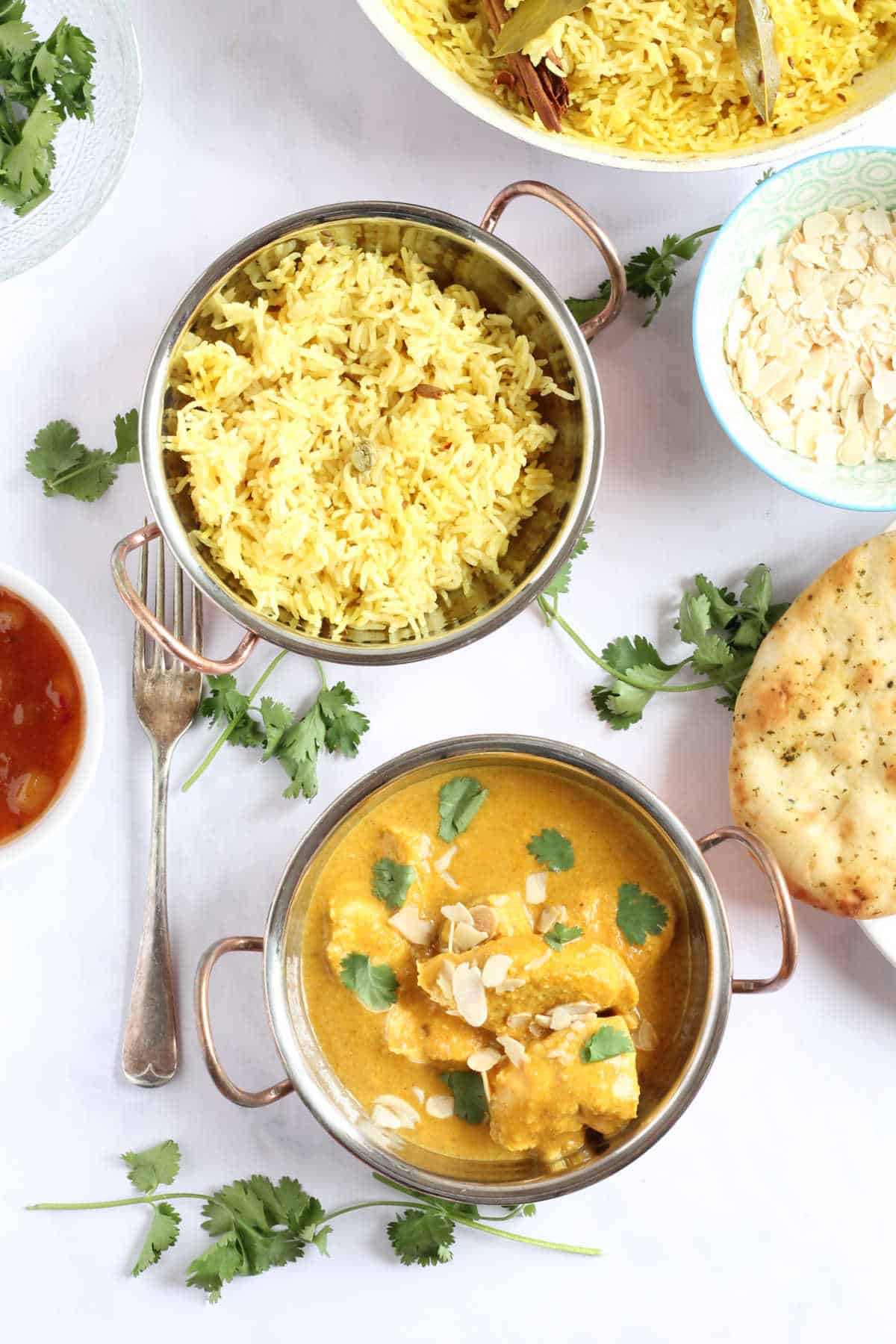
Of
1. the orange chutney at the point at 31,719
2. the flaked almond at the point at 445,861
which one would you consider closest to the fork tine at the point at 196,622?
the orange chutney at the point at 31,719

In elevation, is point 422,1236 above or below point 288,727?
below

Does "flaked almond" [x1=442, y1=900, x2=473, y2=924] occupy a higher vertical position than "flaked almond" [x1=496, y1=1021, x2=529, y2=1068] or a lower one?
higher

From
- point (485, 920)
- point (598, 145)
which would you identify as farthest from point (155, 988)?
point (598, 145)

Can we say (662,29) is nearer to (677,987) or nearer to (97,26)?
(97,26)

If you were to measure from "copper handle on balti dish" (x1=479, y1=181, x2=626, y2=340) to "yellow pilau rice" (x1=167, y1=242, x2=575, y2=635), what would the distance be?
0.14 metres

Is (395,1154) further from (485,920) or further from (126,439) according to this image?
(126,439)

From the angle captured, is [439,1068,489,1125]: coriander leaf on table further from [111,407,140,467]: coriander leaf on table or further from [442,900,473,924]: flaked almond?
[111,407,140,467]: coriander leaf on table

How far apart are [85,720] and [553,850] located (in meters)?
0.78

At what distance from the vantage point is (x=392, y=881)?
A: 1.85 meters

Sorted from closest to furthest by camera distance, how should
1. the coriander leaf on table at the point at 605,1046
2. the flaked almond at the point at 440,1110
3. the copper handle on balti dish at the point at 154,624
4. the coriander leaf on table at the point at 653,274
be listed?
the copper handle on balti dish at the point at 154,624
the coriander leaf on table at the point at 605,1046
the flaked almond at the point at 440,1110
the coriander leaf on table at the point at 653,274

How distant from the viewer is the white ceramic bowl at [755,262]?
1.83 m

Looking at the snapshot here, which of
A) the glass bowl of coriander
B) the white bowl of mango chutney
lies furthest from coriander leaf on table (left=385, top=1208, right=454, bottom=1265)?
the glass bowl of coriander

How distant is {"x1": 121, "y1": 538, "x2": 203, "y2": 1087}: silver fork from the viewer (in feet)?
6.43

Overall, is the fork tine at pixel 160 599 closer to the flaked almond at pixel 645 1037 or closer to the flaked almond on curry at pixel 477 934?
the flaked almond on curry at pixel 477 934
